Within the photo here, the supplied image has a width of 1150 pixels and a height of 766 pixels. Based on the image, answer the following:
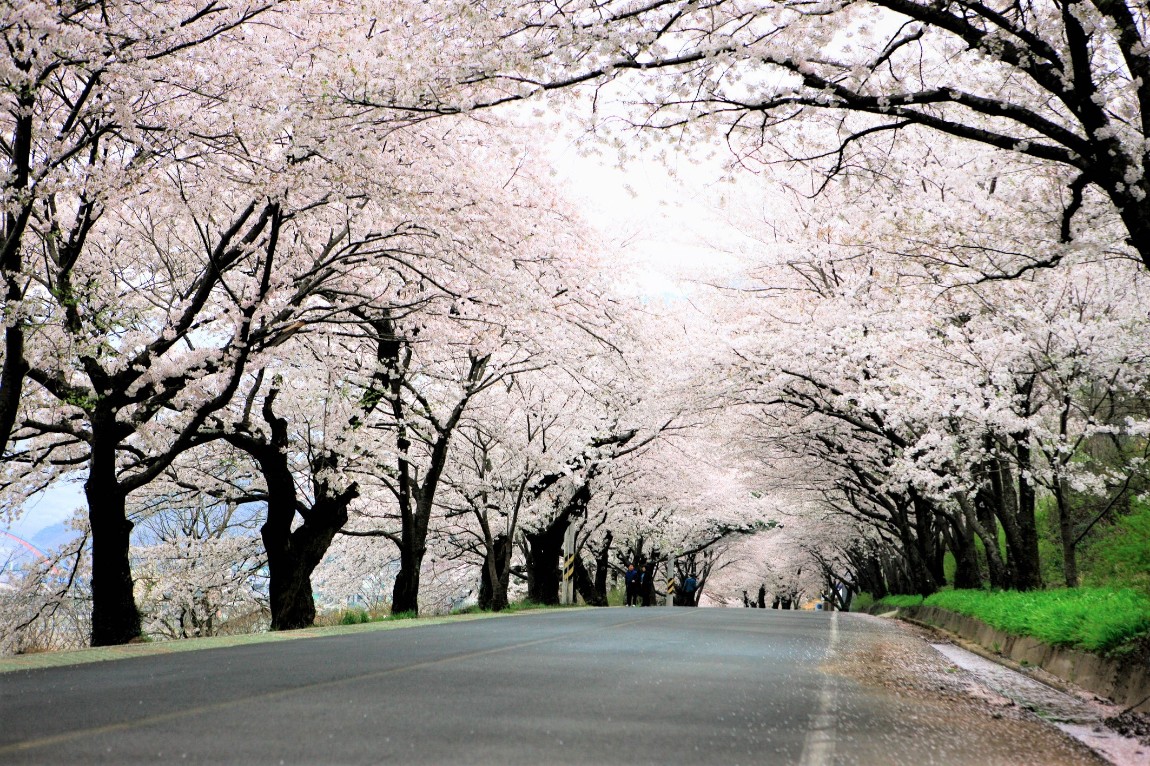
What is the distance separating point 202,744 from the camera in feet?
13.9

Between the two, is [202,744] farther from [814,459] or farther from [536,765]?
[814,459]

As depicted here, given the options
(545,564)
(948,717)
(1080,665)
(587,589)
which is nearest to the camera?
(948,717)

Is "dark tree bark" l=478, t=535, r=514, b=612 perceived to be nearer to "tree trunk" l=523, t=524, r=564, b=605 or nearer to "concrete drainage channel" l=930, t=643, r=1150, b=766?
"tree trunk" l=523, t=524, r=564, b=605

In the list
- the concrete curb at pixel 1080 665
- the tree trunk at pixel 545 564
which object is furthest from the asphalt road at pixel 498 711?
the tree trunk at pixel 545 564

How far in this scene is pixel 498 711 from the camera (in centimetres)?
550

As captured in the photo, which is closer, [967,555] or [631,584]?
[967,555]

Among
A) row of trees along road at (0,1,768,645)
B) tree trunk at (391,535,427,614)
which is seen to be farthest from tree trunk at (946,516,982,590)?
tree trunk at (391,535,427,614)

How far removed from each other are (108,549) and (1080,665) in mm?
12617

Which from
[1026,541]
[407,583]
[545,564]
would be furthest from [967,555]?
[407,583]

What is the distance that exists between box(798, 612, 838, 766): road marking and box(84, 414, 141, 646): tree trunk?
33.9 feet

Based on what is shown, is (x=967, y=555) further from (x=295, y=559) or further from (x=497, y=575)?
(x=295, y=559)

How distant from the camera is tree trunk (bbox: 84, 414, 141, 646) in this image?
43.7 ft

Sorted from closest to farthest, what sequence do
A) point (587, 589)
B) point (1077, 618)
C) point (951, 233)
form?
point (1077, 618) < point (951, 233) < point (587, 589)

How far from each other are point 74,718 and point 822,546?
207ft
